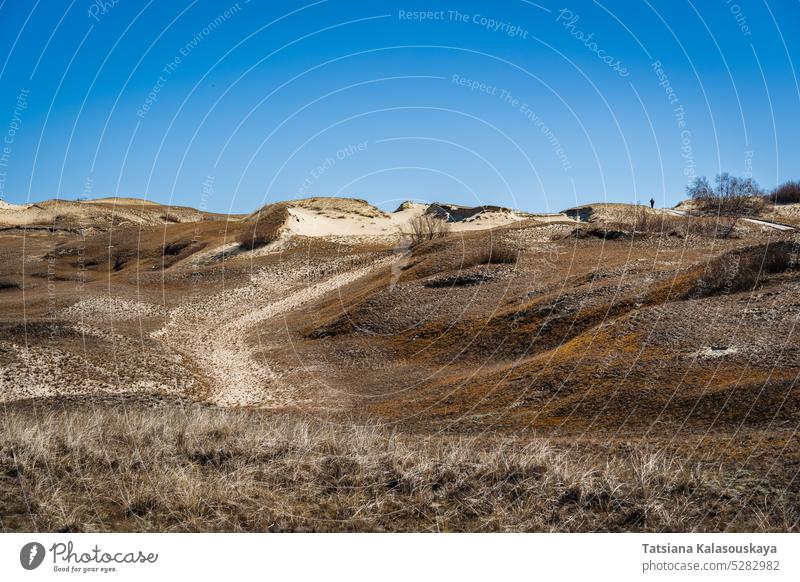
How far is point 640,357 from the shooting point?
51.3 ft

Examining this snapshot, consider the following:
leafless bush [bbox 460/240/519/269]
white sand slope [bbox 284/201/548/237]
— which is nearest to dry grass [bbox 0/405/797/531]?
leafless bush [bbox 460/240/519/269]

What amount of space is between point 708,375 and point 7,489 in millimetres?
12615

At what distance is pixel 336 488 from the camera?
7.70 metres

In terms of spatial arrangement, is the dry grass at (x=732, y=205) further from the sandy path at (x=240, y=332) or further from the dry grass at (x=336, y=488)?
the dry grass at (x=336, y=488)

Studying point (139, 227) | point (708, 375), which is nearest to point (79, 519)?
point (708, 375)

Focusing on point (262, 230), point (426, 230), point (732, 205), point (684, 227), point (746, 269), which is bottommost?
point (746, 269)

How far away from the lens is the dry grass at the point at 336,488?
6.82 m

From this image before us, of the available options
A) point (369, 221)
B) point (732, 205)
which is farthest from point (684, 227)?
point (369, 221)

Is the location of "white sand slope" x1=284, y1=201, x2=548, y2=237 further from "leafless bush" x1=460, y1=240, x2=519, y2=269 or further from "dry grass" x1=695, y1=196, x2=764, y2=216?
"leafless bush" x1=460, y1=240, x2=519, y2=269

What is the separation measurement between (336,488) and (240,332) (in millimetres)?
24672

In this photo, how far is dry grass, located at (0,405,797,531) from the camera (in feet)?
22.4

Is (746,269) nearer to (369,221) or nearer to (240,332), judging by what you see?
(240,332)

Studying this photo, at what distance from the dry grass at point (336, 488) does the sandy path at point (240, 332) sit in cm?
1066

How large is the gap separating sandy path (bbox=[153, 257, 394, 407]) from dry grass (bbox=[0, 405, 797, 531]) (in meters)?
10.7
